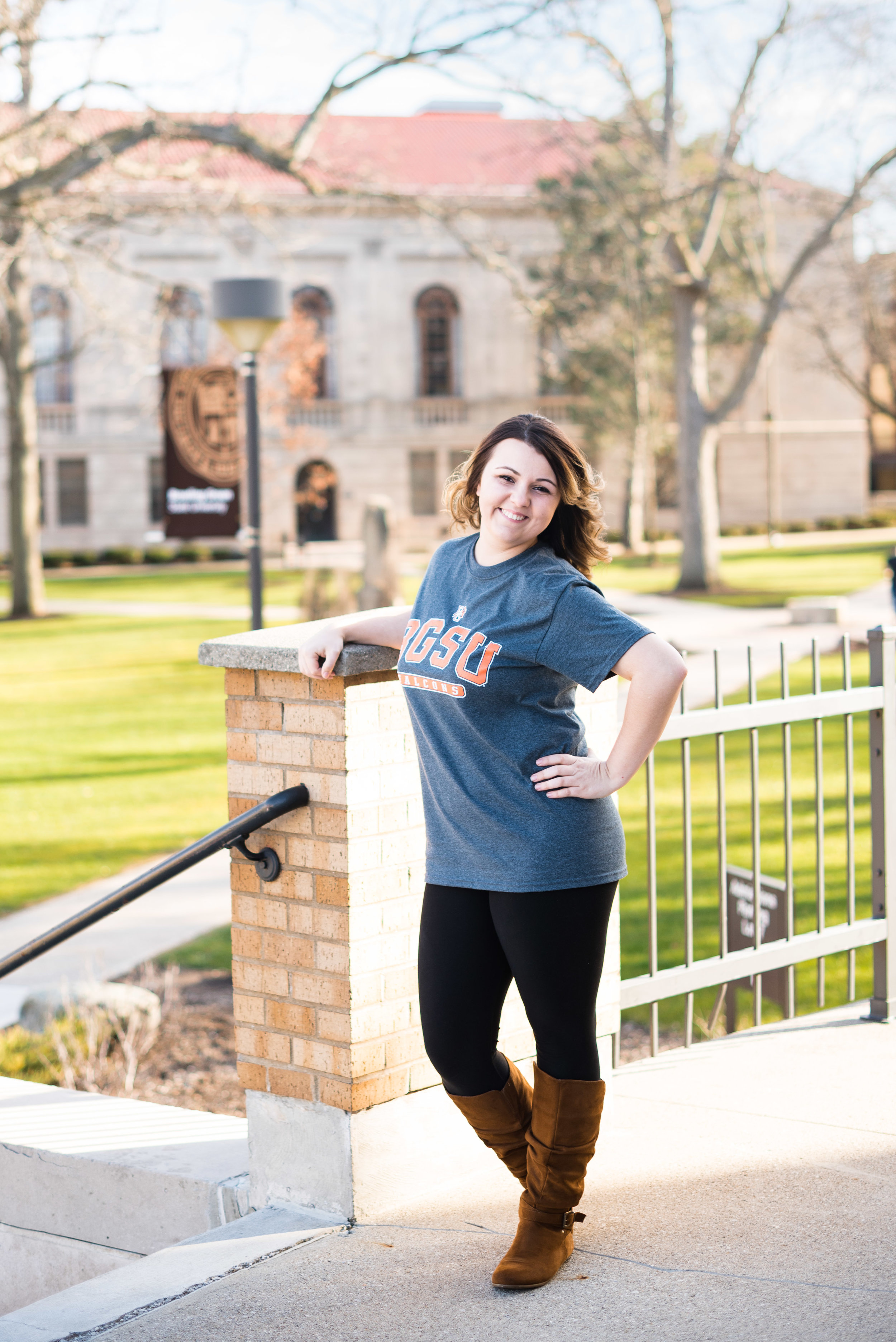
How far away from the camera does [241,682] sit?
3.52 metres

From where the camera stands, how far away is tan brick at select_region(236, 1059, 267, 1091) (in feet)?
11.5

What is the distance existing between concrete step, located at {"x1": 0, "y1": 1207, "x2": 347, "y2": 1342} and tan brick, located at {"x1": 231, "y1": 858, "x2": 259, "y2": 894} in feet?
2.51

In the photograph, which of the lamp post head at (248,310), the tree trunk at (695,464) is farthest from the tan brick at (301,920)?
the tree trunk at (695,464)

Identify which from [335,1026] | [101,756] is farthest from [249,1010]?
[101,756]

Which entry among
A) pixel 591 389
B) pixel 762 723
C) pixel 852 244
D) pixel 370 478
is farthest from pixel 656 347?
pixel 762 723

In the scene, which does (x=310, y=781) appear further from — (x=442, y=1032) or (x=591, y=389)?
(x=591, y=389)

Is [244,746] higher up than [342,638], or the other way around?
[342,638]

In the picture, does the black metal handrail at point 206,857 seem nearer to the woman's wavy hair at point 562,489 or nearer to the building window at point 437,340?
the woman's wavy hair at point 562,489

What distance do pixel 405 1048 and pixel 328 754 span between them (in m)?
0.74

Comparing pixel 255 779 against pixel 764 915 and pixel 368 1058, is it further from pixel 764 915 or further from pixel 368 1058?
pixel 764 915

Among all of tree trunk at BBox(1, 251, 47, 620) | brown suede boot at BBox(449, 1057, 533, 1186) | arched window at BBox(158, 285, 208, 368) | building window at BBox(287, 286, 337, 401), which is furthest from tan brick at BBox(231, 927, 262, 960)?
building window at BBox(287, 286, 337, 401)

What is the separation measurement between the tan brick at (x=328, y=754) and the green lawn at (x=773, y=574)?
2197 cm

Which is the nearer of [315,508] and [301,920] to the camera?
[301,920]

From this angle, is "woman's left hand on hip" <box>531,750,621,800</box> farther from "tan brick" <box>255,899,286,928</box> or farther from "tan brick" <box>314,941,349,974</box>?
"tan brick" <box>255,899,286,928</box>
